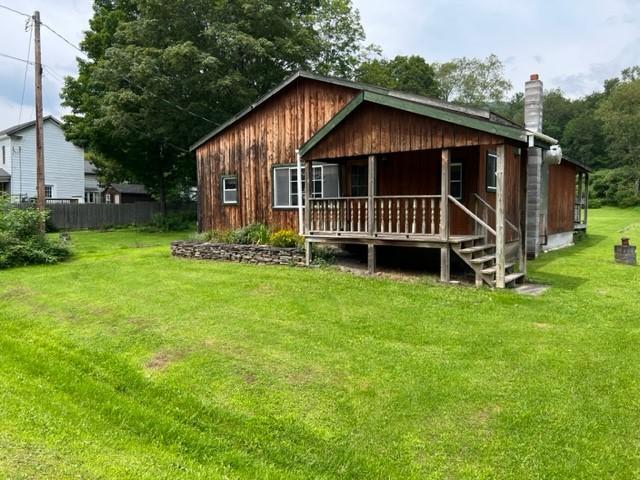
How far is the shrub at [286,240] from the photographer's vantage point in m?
12.2

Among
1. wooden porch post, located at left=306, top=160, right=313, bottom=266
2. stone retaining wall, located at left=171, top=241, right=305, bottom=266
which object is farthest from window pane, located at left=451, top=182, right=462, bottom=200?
stone retaining wall, located at left=171, top=241, right=305, bottom=266

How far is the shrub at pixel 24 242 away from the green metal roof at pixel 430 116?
8353 mm

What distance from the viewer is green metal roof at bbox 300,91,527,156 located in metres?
7.69

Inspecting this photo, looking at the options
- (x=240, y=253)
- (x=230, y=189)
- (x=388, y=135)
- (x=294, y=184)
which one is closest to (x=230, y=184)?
(x=230, y=189)

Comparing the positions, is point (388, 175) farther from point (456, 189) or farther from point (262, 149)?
point (262, 149)

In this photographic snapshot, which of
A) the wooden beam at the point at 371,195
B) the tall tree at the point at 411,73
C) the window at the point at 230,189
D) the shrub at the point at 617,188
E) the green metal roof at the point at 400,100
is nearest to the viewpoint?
the green metal roof at the point at 400,100

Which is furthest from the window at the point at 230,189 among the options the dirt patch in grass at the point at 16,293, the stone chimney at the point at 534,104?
the stone chimney at the point at 534,104

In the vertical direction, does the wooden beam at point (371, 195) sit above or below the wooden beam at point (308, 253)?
above

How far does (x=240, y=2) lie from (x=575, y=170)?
17.2 meters

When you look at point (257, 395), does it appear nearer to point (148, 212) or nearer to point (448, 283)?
point (448, 283)

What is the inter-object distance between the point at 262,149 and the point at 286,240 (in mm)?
3636

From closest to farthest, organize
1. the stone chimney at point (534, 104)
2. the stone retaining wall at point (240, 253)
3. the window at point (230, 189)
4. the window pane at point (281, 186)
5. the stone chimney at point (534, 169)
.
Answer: the stone retaining wall at point (240, 253) < the stone chimney at point (534, 169) < the stone chimney at point (534, 104) < the window pane at point (281, 186) < the window at point (230, 189)

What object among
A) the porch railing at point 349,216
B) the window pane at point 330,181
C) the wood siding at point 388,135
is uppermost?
the wood siding at point 388,135

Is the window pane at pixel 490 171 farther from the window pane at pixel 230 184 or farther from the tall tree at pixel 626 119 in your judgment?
the tall tree at pixel 626 119
